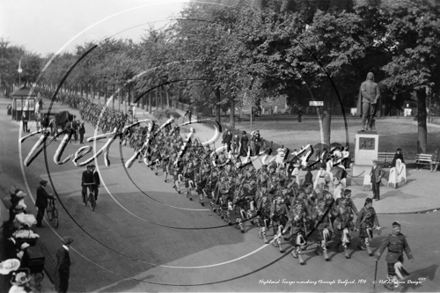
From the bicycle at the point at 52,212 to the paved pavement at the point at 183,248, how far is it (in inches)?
12.3

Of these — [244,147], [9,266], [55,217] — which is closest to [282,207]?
[55,217]

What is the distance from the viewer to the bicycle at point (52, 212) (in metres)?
14.6

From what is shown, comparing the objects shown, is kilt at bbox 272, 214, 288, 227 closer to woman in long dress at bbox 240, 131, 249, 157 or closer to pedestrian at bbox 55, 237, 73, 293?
pedestrian at bbox 55, 237, 73, 293

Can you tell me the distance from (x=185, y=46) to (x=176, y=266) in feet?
40.1

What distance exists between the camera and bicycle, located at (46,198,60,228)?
47.9 ft

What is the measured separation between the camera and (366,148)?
22.2m

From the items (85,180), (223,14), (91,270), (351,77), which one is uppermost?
(223,14)

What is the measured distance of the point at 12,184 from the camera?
17.9 metres

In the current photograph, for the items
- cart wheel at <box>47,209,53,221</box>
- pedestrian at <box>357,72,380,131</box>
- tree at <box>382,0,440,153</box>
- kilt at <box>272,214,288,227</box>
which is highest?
tree at <box>382,0,440,153</box>

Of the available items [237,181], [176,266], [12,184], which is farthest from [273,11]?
[176,266]

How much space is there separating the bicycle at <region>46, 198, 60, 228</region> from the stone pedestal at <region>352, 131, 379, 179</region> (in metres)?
12.9

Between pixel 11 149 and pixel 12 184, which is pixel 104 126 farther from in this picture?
pixel 12 184


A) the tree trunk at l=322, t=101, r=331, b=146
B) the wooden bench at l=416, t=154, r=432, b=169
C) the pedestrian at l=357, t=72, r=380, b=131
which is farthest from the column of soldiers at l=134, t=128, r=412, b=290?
the tree trunk at l=322, t=101, r=331, b=146
